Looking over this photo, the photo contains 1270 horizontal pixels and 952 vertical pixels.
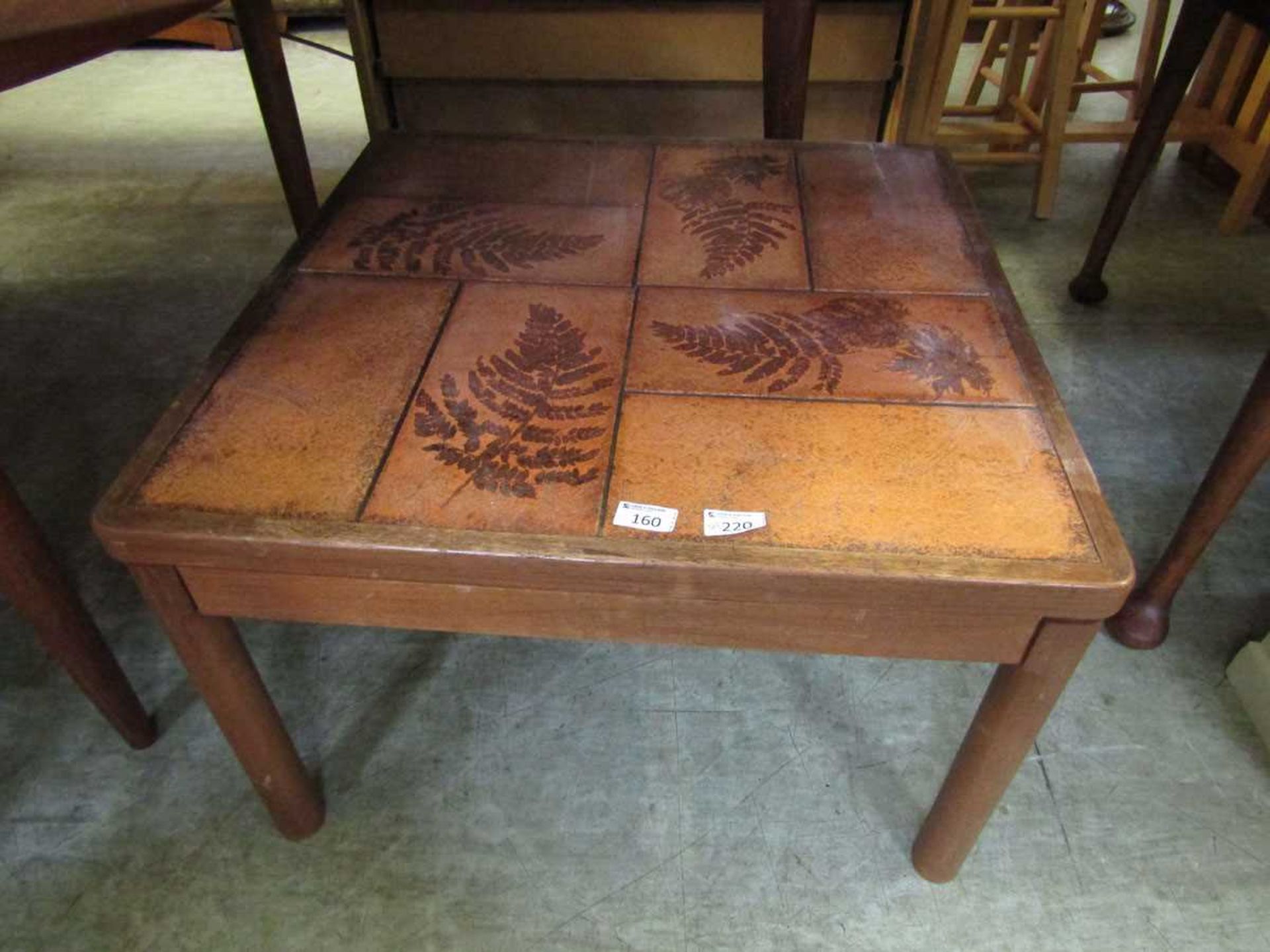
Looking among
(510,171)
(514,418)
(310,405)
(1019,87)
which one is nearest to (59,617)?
(310,405)

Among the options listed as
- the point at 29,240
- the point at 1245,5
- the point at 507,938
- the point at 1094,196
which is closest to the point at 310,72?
the point at 29,240

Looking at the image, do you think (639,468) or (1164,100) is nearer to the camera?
(639,468)

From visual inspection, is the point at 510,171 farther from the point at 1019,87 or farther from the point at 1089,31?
the point at 1089,31

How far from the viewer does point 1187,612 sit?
1.23 m

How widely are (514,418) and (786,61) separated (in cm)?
92

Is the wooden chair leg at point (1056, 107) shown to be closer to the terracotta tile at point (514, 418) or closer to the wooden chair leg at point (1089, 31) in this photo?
the wooden chair leg at point (1089, 31)

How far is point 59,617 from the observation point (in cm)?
91

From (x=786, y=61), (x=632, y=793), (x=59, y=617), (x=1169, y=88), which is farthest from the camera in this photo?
(x=1169, y=88)

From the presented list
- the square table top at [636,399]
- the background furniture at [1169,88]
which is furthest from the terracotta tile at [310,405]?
the background furniture at [1169,88]

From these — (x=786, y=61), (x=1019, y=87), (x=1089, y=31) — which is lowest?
(x=1019, y=87)

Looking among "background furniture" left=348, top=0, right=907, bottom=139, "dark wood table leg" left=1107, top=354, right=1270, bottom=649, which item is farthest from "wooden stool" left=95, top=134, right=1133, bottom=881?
"background furniture" left=348, top=0, right=907, bottom=139

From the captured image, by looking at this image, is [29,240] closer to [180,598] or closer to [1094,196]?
[180,598]

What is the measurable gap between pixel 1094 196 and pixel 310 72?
262 centimetres

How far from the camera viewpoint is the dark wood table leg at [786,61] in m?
1.36
